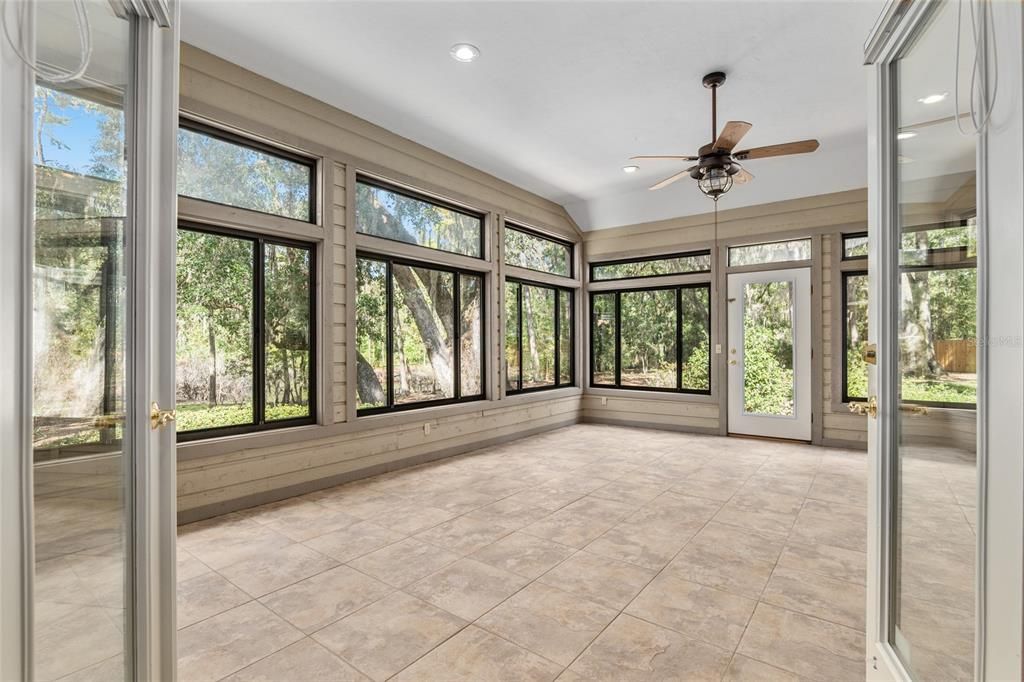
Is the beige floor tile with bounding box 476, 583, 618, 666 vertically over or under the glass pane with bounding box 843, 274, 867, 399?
under

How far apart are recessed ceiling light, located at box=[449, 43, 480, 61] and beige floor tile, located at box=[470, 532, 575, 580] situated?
328cm

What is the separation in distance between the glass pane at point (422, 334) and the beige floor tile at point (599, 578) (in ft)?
8.94

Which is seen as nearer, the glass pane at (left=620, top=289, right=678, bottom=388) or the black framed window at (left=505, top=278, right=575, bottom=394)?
the black framed window at (left=505, top=278, right=575, bottom=394)

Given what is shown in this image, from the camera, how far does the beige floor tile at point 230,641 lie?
6.20 feet

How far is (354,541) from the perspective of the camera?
3.07 m

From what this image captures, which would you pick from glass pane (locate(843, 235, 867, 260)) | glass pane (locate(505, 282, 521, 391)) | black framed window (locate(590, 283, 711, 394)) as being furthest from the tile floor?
glass pane (locate(843, 235, 867, 260))

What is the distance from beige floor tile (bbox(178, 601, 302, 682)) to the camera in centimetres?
189

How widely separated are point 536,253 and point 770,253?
9.81 feet

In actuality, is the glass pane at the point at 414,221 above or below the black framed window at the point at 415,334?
above

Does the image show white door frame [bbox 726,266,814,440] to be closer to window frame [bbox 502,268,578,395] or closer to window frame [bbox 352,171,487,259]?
window frame [bbox 502,268,578,395]

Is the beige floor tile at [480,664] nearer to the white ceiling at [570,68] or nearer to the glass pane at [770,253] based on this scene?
the white ceiling at [570,68]

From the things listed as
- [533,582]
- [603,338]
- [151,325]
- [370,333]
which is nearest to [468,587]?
[533,582]

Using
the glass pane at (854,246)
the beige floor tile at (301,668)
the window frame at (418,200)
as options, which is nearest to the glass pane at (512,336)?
the window frame at (418,200)

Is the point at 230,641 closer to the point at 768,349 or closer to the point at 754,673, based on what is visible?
the point at 754,673
